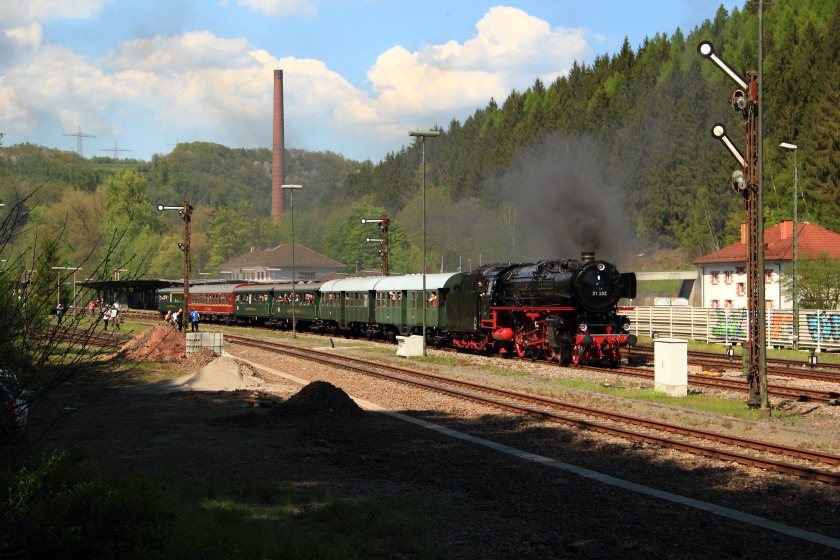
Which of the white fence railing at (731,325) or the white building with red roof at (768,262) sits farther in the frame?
the white building with red roof at (768,262)

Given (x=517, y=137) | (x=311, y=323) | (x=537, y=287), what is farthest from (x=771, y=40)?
(x=537, y=287)

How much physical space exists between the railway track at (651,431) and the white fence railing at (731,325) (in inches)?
762

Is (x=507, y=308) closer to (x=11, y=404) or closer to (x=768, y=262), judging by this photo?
(x=11, y=404)

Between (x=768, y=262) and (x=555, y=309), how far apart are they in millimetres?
33660

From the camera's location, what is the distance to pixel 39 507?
7.31 m

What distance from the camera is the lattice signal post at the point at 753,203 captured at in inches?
675

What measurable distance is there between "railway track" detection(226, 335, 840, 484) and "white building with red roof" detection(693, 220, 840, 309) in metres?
34.3

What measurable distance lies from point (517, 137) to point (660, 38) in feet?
70.1

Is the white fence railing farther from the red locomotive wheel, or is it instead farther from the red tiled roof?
the red locomotive wheel

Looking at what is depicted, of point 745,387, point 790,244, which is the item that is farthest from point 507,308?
point 790,244

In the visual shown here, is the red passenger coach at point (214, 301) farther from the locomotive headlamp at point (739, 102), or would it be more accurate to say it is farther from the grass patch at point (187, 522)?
the grass patch at point (187, 522)

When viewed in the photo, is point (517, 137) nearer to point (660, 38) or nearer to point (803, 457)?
point (660, 38)

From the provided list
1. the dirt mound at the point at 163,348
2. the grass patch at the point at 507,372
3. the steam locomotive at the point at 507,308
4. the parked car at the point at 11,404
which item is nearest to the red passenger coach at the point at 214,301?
the steam locomotive at the point at 507,308

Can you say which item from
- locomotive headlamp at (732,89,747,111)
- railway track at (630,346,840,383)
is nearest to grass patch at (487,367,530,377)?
railway track at (630,346,840,383)
